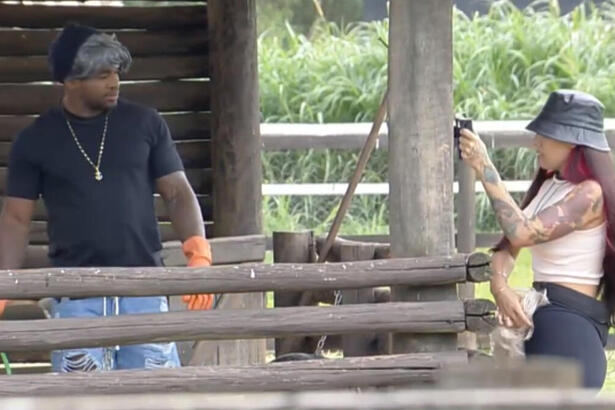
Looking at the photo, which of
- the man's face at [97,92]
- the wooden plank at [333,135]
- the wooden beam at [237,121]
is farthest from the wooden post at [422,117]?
the wooden plank at [333,135]

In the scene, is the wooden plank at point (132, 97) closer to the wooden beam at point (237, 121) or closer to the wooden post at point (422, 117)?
the wooden beam at point (237, 121)

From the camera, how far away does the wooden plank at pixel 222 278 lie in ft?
15.5

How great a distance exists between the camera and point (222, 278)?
4.82 m

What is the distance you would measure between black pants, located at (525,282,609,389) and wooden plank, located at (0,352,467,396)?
292mm

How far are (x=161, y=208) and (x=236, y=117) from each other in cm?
76

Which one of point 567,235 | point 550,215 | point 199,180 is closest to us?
point 550,215

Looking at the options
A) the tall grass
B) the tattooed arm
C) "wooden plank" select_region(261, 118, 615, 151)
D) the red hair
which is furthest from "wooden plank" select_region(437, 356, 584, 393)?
the tall grass

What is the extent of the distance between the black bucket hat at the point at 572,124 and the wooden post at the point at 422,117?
335 mm

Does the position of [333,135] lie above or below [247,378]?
above

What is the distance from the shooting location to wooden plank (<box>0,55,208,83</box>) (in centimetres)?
765

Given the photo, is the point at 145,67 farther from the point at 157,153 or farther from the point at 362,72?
the point at 362,72

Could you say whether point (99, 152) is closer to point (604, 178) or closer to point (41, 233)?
point (604, 178)

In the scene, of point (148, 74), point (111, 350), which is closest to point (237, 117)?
point (148, 74)

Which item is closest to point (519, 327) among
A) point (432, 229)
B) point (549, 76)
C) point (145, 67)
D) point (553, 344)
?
point (553, 344)
